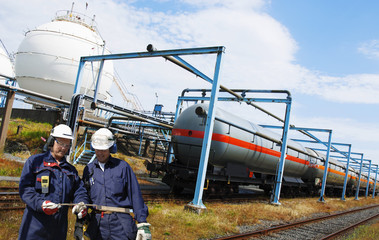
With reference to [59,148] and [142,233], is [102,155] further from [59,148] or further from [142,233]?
[142,233]

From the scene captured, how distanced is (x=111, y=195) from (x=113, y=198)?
39mm

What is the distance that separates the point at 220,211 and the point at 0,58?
29080mm

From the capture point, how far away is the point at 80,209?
303 centimetres

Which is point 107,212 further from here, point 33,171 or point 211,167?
point 211,167

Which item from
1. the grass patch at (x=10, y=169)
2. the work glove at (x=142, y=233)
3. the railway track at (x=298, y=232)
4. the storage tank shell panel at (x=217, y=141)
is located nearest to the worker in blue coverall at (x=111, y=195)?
the work glove at (x=142, y=233)

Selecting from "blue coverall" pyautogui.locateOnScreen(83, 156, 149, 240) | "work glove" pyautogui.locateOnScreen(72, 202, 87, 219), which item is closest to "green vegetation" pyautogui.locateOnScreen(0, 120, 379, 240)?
"blue coverall" pyautogui.locateOnScreen(83, 156, 149, 240)

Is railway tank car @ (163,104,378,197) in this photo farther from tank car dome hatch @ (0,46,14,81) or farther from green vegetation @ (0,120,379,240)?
tank car dome hatch @ (0,46,14,81)

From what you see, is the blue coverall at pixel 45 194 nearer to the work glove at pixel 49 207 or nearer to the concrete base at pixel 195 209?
the work glove at pixel 49 207

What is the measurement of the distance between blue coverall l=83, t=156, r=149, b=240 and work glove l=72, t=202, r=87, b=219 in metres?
0.19

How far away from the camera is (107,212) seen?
125 inches

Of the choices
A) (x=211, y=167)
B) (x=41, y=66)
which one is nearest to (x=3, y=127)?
(x=41, y=66)

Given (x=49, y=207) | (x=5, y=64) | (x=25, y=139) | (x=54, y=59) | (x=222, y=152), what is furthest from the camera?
(x=5, y=64)

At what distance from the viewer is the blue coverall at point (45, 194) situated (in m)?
2.96

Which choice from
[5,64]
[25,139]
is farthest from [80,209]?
[5,64]
